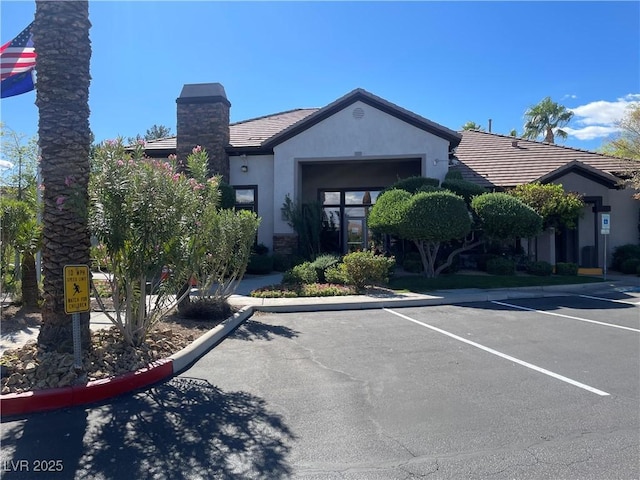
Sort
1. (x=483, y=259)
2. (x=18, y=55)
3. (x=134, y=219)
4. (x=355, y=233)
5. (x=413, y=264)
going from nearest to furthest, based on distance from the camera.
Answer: (x=134, y=219) < (x=18, y=55) < (x=413, y=264) < (x=483, y=259) < (x=355, y=233)

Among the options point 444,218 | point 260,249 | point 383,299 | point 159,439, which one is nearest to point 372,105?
point 444,218

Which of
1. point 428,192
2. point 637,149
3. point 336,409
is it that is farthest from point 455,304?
point 637,149

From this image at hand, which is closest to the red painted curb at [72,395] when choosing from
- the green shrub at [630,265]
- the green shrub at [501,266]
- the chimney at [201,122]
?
the green shrub at [501,266]

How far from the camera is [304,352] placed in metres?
7.11

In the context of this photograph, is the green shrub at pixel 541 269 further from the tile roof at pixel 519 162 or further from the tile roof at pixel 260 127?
the tile roof at pixel 260 127

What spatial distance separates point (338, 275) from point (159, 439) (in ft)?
33.8

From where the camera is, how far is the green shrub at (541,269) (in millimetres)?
16406

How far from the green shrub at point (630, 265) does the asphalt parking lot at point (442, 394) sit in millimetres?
10587

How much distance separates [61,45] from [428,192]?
11038mm

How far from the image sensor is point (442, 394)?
5145mm

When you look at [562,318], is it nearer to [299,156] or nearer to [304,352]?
[304,352]

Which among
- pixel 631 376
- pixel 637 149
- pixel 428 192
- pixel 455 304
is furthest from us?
pixel 637 149

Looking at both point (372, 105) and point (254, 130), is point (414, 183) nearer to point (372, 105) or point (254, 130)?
point (372, 105)

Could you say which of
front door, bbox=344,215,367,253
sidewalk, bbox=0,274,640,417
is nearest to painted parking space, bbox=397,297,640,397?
sidewalk, bbox=0,274,640,417
